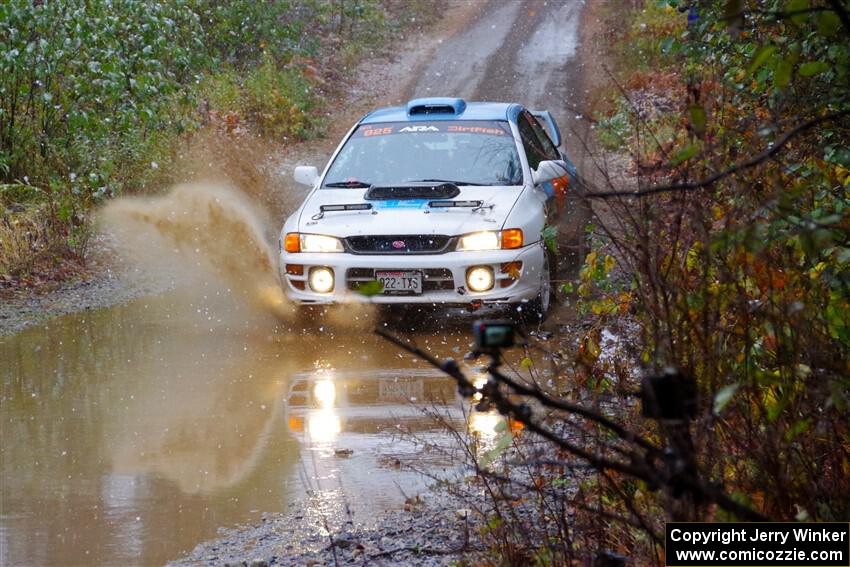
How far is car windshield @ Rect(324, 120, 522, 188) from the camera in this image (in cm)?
992

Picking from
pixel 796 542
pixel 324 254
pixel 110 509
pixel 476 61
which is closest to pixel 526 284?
pixel 324 254

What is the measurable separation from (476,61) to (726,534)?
23.6 metres

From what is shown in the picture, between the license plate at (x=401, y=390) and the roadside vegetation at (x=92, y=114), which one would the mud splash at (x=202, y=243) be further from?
the license plate at (x=401, y=390)

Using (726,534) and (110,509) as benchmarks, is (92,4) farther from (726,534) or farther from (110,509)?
(726,534)

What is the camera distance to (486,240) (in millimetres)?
9000

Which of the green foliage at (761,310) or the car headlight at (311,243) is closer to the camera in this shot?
the green foliage at (761,310)

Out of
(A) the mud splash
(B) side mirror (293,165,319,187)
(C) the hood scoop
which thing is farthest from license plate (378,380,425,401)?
(B) side mirror (293,165,319,187)

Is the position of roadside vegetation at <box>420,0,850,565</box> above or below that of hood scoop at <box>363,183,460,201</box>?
below

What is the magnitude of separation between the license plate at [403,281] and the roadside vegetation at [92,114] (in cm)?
439

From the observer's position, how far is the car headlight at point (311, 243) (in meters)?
9.14

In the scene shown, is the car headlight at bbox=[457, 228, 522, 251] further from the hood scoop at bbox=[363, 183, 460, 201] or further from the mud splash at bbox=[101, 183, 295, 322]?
the mud splash at bbox=[101, 183, 295, 322]

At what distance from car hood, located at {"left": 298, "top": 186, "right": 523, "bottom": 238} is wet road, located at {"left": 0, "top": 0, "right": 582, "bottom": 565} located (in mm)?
927

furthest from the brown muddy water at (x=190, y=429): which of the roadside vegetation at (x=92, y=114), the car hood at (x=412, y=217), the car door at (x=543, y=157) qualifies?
the roadside vegetation at (x=92, y=114)

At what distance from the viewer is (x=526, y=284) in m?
9.11
